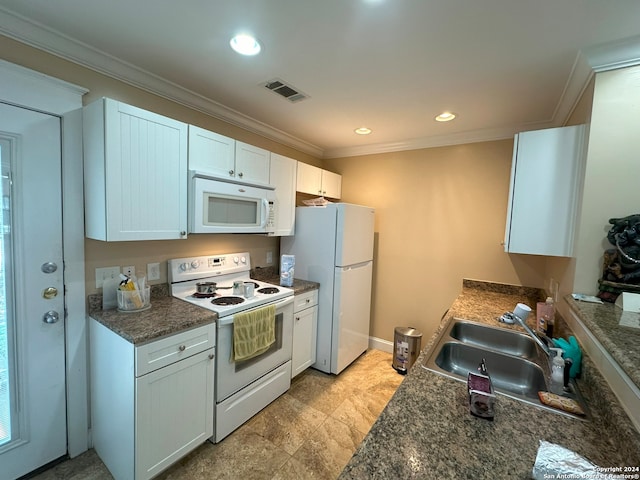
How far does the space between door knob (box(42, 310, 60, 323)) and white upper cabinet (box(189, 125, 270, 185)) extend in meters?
1.17

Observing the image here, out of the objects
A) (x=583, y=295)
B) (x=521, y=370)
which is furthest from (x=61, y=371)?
(x=583, y=295)

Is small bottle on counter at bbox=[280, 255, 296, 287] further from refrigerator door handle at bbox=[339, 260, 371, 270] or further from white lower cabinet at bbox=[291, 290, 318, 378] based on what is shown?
refrigerator door handle at bbox=[339, 260, 371, 270]

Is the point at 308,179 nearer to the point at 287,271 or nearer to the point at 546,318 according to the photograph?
the point at 287,271

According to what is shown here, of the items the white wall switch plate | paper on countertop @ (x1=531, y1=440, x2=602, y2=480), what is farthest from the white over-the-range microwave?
the white wall switch plate

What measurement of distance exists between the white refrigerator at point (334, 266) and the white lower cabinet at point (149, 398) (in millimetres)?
1211

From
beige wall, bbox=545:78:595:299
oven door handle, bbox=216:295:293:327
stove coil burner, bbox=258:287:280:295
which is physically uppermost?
beige wall, bbox=545:78:595:299

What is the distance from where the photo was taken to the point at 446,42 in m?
1.38

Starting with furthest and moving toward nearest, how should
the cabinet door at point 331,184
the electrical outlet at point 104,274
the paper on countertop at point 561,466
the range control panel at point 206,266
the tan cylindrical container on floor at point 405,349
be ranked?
the cabinet door at point 331,184, the tan cylindrical container on floor at point 405,349, the range control panel at point 206,266, the electrical outlet at point 104,274, the paper on countertop at point 561,466

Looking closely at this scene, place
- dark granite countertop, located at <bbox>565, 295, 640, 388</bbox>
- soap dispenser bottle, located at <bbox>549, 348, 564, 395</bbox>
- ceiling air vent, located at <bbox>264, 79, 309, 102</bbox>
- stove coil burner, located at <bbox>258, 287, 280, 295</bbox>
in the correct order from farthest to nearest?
stove coil burner, located at <bbox>258, 287, 280, 295</bbox> → ceiling air vent, located at <bbox>264, 79, 309, 102</bbox> → soap dispenser bottle, located at <bbox>549, 348, 564, 395</bbox> → dark granite countertop, located at <bbox>565, 295, 640, 388</bbox>

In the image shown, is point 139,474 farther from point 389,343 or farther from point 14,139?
point 389,343

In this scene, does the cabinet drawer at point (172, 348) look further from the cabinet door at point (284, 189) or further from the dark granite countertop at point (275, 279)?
the cabinet door at point (284, 189)

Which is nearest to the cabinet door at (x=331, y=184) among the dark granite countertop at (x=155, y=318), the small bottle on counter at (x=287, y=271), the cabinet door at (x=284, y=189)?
the cabinet door at (x=284, y=189)

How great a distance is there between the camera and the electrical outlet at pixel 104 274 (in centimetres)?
175

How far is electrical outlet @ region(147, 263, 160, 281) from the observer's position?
6.52 ft
